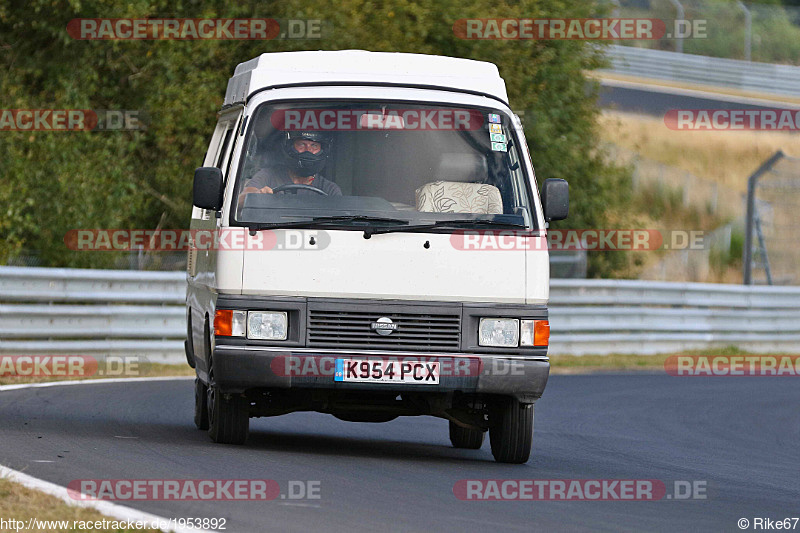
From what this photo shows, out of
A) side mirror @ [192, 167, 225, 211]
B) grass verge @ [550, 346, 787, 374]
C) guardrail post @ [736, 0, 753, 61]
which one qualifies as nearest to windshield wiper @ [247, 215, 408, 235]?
side mirror @ [192, 167, 225, 211]

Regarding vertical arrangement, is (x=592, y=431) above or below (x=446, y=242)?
below

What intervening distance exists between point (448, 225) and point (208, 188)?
5.06ft

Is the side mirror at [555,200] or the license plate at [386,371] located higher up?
the side mirror at [555,200]

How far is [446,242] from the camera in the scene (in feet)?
29.9

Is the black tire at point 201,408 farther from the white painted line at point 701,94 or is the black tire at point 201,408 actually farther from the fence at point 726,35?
the fence at point 726,35

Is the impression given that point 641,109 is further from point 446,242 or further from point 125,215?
point 446,242

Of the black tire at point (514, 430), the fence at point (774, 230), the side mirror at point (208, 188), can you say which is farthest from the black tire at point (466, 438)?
the fence at point (774, 230)

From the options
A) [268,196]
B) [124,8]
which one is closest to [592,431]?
[268,196]

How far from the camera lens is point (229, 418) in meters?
9.64

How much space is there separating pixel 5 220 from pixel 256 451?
1174cm

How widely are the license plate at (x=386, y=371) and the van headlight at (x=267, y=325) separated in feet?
1.31

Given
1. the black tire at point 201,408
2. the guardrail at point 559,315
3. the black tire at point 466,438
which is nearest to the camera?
the black tire at point 466,438

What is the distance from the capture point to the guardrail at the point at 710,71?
51.2m

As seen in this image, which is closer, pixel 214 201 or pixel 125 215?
pixel 214 201
